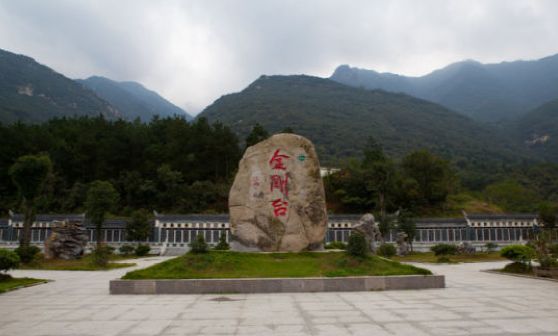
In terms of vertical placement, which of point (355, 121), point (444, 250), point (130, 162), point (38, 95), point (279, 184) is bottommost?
point (444, 250)

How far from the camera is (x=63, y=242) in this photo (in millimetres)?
22984

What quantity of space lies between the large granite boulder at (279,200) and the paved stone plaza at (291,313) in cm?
413

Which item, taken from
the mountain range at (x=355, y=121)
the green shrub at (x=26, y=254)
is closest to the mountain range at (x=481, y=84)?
the mountain range at (x=355, y=121)

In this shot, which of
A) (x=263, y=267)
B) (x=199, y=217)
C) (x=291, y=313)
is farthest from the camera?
(x=199, y=217)

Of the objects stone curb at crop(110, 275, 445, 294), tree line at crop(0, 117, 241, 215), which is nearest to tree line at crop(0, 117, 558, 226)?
tree line at crop(0, 117, 241, 215)

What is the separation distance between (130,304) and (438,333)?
6.67 metres

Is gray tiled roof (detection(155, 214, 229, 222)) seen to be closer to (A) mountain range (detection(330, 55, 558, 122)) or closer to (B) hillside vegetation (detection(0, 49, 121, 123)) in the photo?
(B) hillside vegetation (detection(0, 49, 121, 123))

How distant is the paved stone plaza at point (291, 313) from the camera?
266 inches

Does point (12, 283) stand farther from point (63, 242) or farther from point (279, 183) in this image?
point (63, 242)

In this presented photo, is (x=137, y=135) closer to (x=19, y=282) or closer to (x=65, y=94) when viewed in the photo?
(x=19, y=282)

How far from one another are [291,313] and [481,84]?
6392 inches

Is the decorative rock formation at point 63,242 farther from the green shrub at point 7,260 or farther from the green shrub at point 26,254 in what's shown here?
the green shrub at point 7,260

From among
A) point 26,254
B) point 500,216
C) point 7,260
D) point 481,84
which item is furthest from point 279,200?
point 481,84

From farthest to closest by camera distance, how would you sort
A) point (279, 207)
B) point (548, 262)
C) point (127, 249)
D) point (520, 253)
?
1. point (127, 249)
2. point (520, 253)
3. point (279, 207)
4. point (548, 262)
